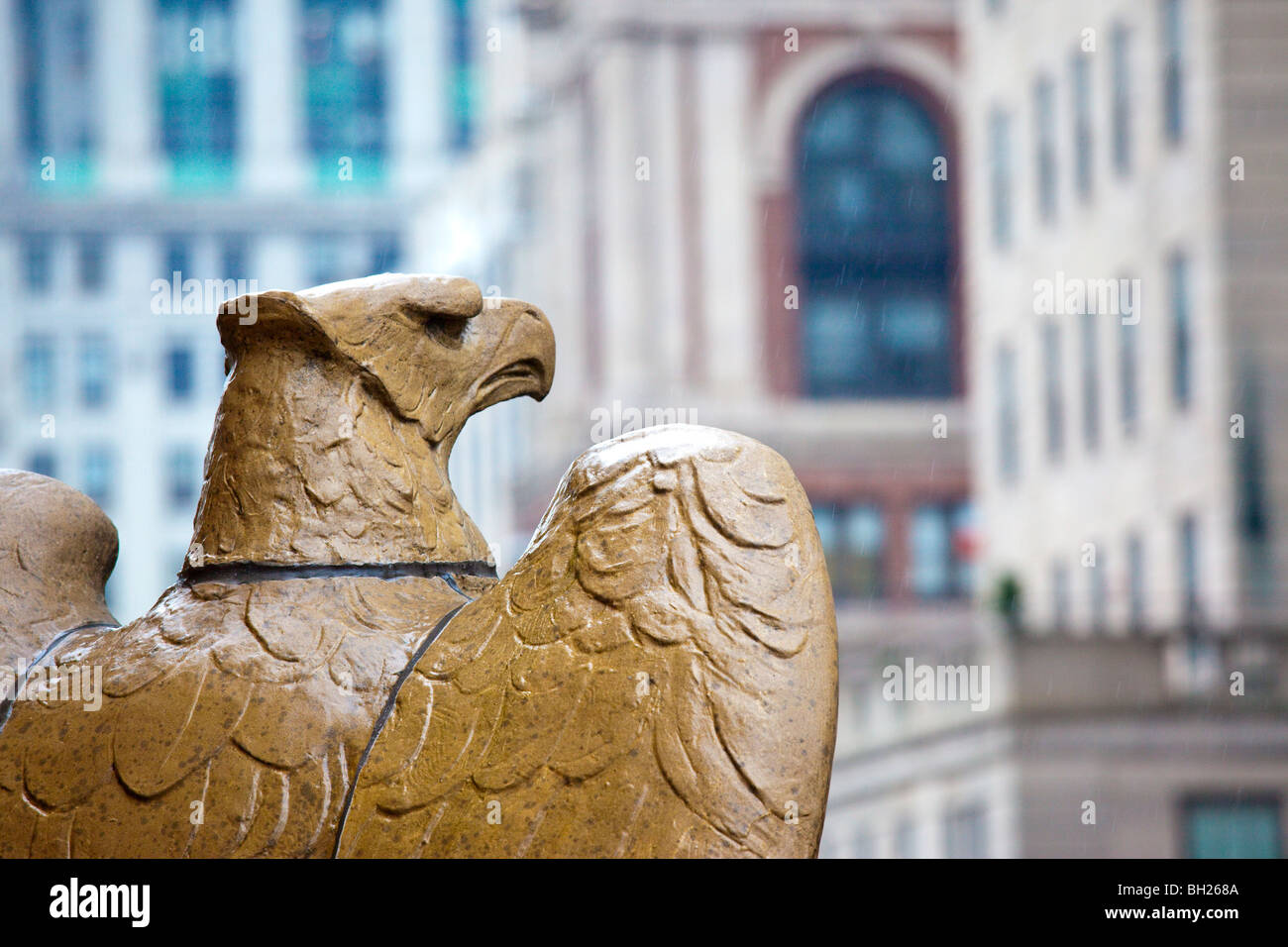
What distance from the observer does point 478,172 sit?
62.9 m

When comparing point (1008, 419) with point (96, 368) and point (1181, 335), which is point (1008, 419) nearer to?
point (1181, 335)

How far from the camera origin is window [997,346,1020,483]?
102 feet

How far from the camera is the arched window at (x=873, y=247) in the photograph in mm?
46469

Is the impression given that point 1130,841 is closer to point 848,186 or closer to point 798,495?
point 798,495

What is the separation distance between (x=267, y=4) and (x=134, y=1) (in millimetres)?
5655

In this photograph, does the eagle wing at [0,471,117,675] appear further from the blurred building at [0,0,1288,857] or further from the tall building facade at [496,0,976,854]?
the tall building facade at [496,0,976,854]

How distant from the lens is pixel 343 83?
3292 inches

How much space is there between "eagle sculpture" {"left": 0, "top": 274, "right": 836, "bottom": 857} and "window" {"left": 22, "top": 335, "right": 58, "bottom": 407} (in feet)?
231

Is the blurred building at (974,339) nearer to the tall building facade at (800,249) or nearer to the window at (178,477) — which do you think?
the tall building facade at (800,249)

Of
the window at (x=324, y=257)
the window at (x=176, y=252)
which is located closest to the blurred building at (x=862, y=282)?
the window at (x=324, y=257)

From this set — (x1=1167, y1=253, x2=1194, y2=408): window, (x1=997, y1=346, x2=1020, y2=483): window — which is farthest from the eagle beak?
(x1=997, y1=346, x2=1020, y2=483): window

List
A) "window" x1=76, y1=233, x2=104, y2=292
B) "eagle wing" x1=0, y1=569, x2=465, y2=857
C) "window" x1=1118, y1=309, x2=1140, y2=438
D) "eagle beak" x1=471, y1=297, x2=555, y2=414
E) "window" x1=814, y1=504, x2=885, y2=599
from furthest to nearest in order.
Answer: "window" x1=76, y1=233, x2=104, y2=292 < "window" x1=814, y1=504, x2=885, y2=599 < "window" x1=1118, y1=309, x2=1140, y2=438 < "eagle beak" x1=471, y1=297, x2=555, y2=414 < "eagle wing" x1=0, y1=569, x2=465, y2=857

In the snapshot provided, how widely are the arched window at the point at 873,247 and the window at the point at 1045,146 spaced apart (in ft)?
52.2

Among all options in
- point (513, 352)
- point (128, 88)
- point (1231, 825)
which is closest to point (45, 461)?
point (128, 88)
